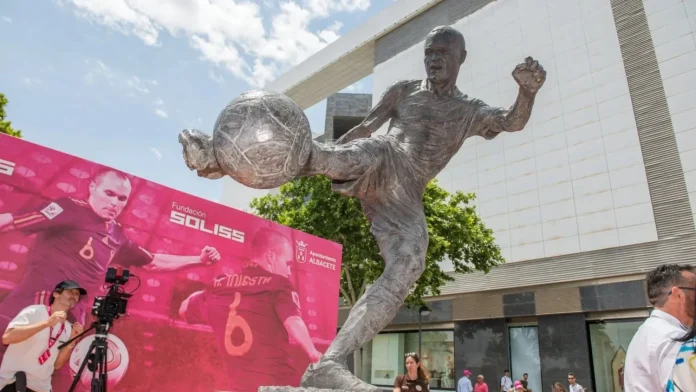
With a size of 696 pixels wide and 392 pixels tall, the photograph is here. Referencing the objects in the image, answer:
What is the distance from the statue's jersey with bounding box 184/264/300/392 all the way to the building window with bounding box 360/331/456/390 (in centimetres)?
1425

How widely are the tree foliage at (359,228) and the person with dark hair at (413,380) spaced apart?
7.82m

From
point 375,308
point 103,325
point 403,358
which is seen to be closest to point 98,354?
point 103,325

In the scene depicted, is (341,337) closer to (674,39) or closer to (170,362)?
(170,362)

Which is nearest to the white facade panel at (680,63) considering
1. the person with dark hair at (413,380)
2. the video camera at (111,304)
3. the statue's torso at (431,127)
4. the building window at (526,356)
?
the building window at (526,356)

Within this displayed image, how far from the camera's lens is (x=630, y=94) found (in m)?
18.1

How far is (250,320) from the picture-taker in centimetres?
680

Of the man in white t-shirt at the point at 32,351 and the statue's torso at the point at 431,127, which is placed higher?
the statue's torso at the point at 431,127

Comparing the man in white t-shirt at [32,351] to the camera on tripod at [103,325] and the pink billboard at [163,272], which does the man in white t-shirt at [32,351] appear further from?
the pink billboard at [163,272]

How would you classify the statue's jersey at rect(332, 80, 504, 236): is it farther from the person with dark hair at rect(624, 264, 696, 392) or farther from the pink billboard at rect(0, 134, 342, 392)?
the pink billboard at rect(0, 134, 342, 392)

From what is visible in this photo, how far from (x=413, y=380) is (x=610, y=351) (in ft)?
46.3

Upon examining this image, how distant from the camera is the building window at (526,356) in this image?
1848cm

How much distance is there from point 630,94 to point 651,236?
561cm

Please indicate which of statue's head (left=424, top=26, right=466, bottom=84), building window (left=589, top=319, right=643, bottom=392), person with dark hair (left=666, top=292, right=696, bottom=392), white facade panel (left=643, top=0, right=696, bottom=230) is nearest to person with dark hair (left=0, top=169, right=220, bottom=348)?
statue's head (left=424, top=26, right=466, bottom=84)

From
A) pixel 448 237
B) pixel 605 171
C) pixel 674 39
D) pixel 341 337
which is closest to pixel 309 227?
pixel 448 237
